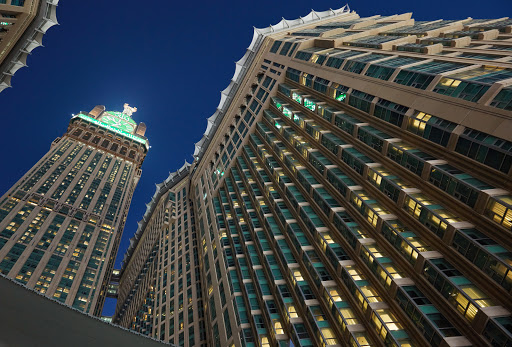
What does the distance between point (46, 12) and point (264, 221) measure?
49524 mm

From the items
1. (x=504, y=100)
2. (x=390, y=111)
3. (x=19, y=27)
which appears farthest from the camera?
(x=19, y=27)

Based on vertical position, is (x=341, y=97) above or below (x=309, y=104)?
above

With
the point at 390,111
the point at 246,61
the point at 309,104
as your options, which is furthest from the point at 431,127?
the point at 246,61

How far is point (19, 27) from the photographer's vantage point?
153 feet

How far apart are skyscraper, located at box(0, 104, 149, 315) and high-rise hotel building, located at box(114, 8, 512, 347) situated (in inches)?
1151

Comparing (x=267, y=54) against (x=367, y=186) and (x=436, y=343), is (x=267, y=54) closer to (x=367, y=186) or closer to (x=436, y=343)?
(x=367, y=186)

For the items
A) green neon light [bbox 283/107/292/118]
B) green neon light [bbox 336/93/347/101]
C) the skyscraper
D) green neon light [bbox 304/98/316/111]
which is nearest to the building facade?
green neon light [bbox 304/98/316/111]

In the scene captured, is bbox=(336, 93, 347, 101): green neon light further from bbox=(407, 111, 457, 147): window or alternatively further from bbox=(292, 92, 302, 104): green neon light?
bbox=(407, 111, 457, 147): window

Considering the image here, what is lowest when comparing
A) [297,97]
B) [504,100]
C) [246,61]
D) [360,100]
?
[504,100]

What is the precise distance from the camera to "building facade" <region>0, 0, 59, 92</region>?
4541cm

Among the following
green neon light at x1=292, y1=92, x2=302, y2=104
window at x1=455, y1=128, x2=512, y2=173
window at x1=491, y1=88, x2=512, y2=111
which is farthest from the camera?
green neon light at x1=292, y1=92, x2=302, y2=104

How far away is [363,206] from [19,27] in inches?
2164

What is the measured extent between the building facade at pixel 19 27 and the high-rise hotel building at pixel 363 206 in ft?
152

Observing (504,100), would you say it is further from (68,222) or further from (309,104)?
(68,222)
